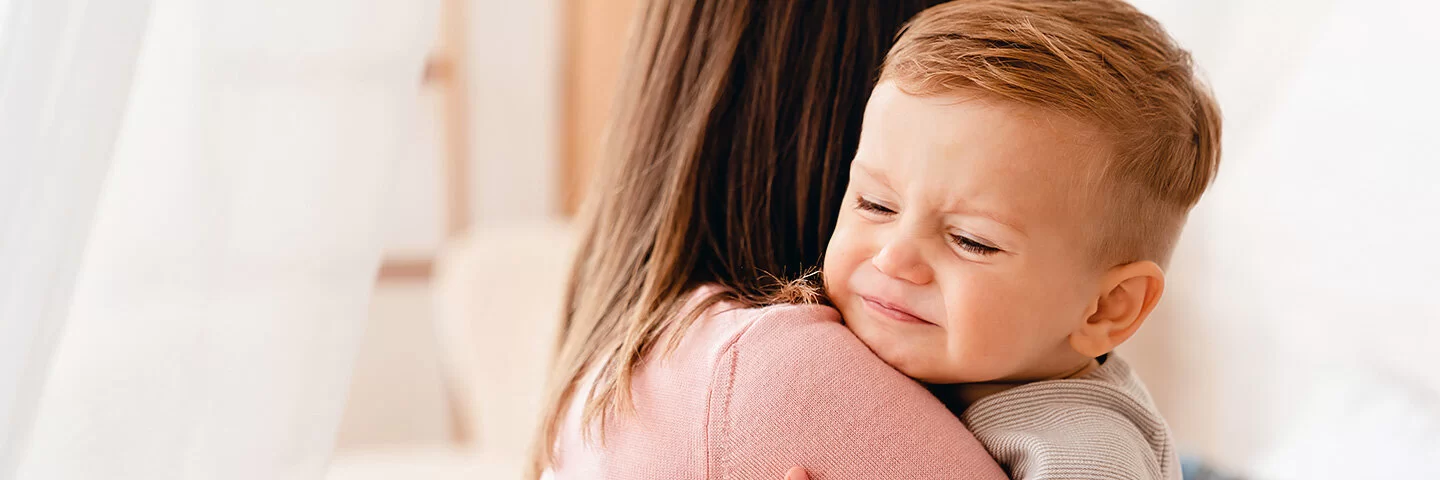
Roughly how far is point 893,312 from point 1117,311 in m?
0.13

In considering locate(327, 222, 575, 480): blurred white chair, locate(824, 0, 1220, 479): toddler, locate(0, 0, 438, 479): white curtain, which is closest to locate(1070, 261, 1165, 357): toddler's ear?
locate(824, 0, 1220, 479): toddler

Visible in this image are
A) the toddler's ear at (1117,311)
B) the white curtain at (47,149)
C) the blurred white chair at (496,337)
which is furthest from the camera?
the blurred white chair at (496,337)

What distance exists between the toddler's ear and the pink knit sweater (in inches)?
3.8

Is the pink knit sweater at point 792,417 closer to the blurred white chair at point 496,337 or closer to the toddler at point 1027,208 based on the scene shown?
the toddler at point 1027,208

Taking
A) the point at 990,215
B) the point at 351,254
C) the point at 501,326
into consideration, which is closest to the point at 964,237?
the point at 990,215

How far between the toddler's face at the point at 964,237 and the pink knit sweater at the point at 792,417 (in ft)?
0.10

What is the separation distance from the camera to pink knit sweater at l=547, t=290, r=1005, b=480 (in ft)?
2.06

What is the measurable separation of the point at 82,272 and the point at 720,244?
0.39 metres

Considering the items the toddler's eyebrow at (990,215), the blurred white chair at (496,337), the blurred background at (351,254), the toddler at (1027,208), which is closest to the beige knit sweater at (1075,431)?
the toddler at (1027,208)

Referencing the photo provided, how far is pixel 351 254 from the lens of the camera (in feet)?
2.54

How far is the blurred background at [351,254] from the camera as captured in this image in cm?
61

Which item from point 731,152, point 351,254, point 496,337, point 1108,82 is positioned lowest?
point 496,337

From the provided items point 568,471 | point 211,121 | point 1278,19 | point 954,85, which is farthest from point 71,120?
point 1278,19

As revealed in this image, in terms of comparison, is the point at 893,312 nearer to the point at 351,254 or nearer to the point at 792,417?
the point at 792,417
